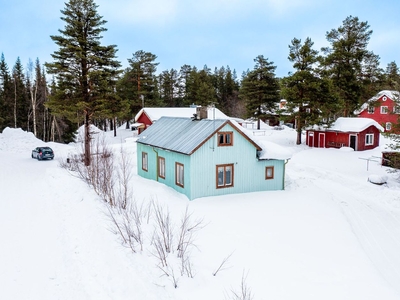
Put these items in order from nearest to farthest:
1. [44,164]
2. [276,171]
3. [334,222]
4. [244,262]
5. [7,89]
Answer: [244,262]
[334,222]
[276,171]
[44,164]
[7,89]

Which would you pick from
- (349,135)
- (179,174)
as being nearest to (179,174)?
(179,174)

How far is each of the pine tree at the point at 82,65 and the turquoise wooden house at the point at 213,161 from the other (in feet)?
23.5

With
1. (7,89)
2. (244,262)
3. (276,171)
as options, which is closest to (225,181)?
(276,171)

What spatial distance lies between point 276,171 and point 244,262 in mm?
10097

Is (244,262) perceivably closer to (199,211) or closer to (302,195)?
(199,211)

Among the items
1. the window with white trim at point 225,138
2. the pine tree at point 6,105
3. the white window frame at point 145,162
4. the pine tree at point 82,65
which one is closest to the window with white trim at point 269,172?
the window with white trim at point 225,138

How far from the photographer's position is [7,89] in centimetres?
4650

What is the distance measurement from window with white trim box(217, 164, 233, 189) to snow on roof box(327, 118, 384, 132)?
65.9ft

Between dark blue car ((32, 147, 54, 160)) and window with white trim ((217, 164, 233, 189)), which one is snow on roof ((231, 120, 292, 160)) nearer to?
window with white trim ((217, 164, 233, 189))

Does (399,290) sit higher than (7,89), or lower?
lower

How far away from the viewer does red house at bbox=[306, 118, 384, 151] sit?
32.2m

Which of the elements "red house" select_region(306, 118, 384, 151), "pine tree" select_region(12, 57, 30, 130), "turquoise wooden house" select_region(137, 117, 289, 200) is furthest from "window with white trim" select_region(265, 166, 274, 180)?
"pine tree" select_region(12, 57, 30, 130)

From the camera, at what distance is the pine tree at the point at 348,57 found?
36.5m

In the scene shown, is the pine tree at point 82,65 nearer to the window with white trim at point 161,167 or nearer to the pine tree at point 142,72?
the window with white trim at point 161,167
